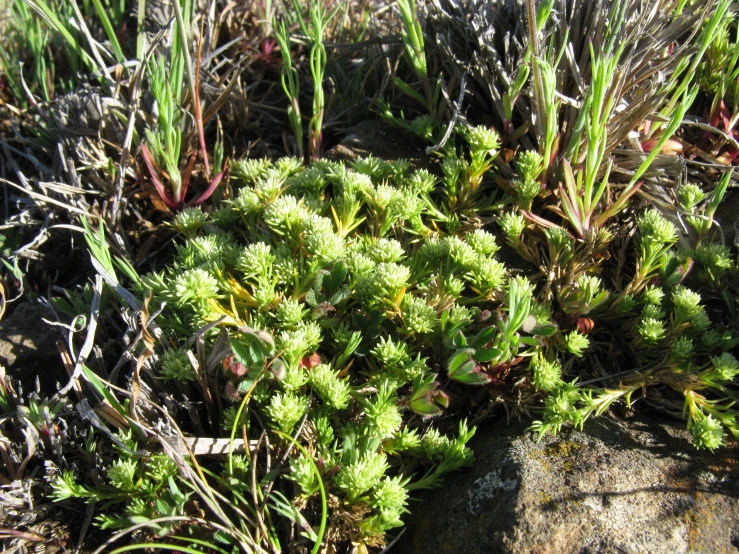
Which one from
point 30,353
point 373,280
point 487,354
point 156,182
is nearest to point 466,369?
point 487,354

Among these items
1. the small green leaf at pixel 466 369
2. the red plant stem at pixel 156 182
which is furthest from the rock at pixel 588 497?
the red plant stem at pixel 156 182

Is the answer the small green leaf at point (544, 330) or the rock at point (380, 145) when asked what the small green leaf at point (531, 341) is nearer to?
the small green leaf at point (544, 330)

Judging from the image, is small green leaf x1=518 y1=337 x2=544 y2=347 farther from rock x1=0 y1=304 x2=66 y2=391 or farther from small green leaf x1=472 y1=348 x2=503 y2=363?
rock x1=0 y1=304 x2=66 y2=391

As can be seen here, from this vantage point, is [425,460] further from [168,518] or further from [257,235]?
[257,235]

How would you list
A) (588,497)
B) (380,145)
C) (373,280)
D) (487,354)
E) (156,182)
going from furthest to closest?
(380,145), (156,182), (373,280), (487,354), (588,497)

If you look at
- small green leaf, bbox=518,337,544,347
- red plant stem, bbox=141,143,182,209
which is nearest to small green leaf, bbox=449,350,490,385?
small green leaf, bbox=518,337,544,347

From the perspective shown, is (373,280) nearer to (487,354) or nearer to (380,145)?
(487,354)
